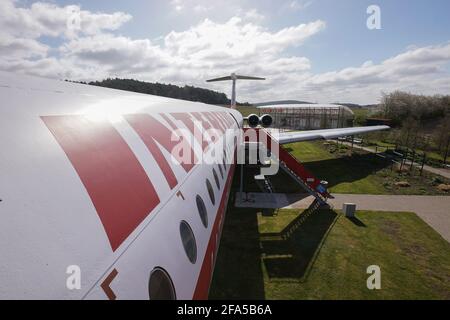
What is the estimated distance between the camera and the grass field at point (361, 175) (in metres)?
18.4

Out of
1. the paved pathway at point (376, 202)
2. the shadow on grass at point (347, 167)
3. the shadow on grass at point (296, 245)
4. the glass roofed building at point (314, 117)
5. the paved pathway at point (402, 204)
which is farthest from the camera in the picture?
the glass roofed building at point (314, 117)

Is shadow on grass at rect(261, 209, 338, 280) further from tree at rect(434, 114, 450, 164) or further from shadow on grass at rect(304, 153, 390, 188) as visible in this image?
tree at rect(434, 114, 450, 164)

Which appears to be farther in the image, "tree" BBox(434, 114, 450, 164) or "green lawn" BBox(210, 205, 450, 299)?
"tree" BBox(434, 114, 450, 164)

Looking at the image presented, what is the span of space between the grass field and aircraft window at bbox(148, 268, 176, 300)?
638 inches

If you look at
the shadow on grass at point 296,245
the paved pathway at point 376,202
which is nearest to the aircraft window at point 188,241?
the shadow on grass at point 296,245

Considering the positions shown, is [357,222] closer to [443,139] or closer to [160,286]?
[160,286]

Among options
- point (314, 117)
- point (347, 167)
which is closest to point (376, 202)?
point (347, 167)

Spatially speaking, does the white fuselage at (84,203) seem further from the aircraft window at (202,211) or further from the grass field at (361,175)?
the grass field at (361,175)

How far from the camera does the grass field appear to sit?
18.4 metres

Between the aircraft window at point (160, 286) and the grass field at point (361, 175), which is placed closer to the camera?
the aircraft window at point (160, 286)

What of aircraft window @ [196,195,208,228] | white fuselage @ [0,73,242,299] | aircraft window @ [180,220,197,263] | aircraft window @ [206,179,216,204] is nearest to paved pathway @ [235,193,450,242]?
aircraft window @ [206,179,216,204]

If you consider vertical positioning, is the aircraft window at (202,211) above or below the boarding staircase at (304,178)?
above

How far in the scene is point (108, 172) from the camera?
2.67m
